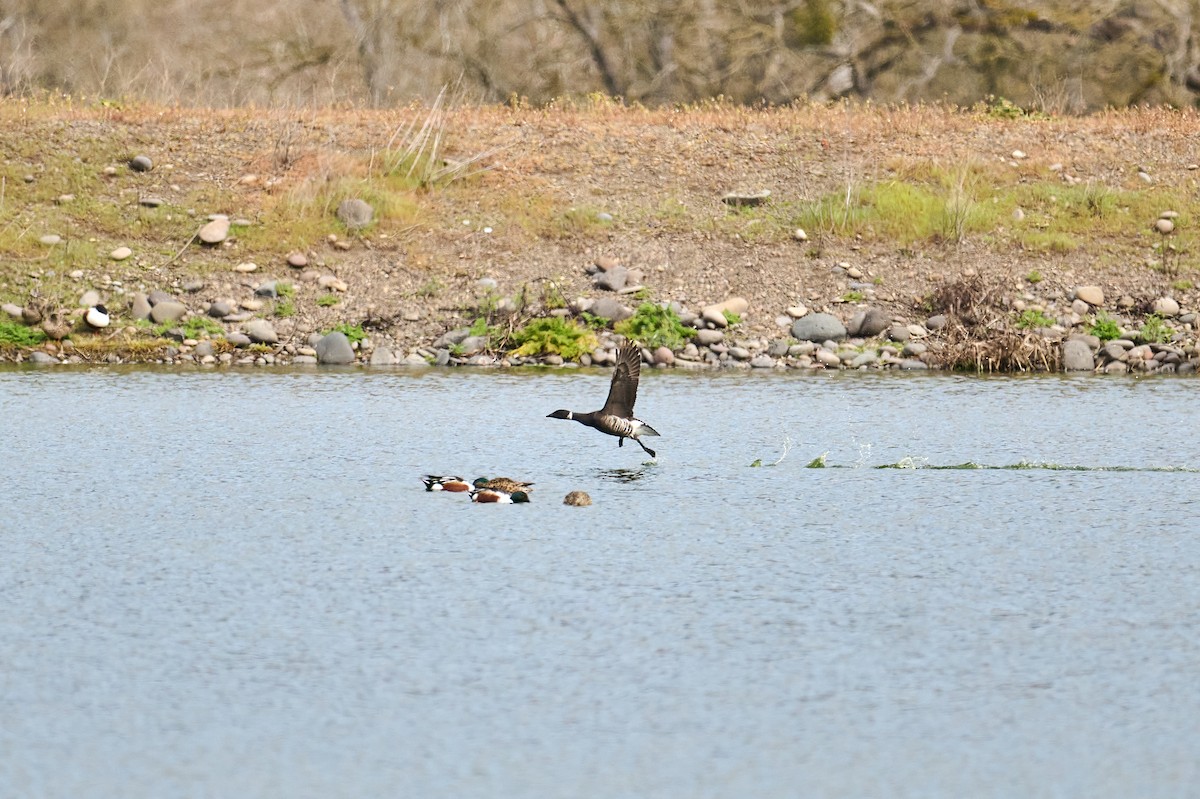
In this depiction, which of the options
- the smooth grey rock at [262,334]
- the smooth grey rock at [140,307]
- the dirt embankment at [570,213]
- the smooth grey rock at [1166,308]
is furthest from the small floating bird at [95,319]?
the smooth grey rock at [1166,308]

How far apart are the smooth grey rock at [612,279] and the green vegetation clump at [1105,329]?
596cm

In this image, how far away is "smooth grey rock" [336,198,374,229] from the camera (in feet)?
77.4

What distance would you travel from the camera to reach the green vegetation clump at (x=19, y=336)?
20.4 m

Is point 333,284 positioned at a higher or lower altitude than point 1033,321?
lower

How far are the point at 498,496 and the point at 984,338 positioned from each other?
11044 millimetres

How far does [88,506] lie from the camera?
10.9 m

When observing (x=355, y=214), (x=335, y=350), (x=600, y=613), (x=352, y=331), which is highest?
(x=600, y=613)

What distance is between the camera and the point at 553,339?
20.5 metres

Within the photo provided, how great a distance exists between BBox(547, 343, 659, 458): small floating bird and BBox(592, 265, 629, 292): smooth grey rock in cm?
969

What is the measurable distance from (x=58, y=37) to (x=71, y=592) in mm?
37076

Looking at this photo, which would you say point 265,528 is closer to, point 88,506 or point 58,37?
point 88,506

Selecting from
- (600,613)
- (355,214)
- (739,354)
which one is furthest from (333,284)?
(600,613)

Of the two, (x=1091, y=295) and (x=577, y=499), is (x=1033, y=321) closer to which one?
(x=1091, y=295)

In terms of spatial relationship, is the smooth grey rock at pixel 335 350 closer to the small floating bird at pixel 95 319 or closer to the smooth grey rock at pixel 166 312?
the smooth grey rock at pixel 166 312
